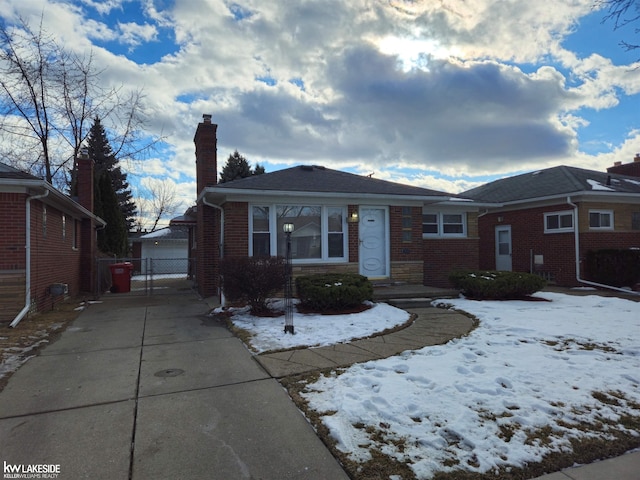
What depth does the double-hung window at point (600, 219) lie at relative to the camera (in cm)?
1309

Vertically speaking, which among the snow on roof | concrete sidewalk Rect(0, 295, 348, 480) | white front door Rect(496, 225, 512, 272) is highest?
the snow on roof

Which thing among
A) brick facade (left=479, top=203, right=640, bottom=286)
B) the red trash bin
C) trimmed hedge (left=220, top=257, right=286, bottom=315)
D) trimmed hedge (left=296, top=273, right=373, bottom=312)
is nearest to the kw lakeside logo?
trimmed hedge (left=220, top=257, right=286, bottom=315)

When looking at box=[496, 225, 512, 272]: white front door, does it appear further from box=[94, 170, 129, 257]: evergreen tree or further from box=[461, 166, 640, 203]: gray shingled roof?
box=[94, 170, 129, 257]: evergreen tree

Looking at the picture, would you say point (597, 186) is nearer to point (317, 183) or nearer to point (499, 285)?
point (499, 285)

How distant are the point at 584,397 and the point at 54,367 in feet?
19.2

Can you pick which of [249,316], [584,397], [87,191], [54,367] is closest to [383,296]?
[249,316]

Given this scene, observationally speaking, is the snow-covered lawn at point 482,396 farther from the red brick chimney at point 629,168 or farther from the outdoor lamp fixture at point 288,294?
the red brick chimney at point 629,168

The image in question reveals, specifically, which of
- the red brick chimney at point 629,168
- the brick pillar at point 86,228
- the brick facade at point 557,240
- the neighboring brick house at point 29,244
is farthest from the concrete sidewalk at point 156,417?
the red brick chimney at point 629,168

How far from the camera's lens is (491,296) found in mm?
9195

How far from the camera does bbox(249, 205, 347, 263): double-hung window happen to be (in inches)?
384

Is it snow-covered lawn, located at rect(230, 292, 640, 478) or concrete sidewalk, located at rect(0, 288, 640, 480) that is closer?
concrete sidewalk, located at rect(0, 288, 640, 480)

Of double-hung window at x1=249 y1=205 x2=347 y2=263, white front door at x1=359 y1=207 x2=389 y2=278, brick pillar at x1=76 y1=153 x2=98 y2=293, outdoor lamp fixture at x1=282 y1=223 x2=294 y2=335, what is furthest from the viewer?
brick pillar at x1=76 y1=153 x2=98 y2=293

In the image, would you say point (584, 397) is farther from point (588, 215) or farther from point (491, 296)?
point (588, 215)

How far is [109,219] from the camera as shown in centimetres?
2064
